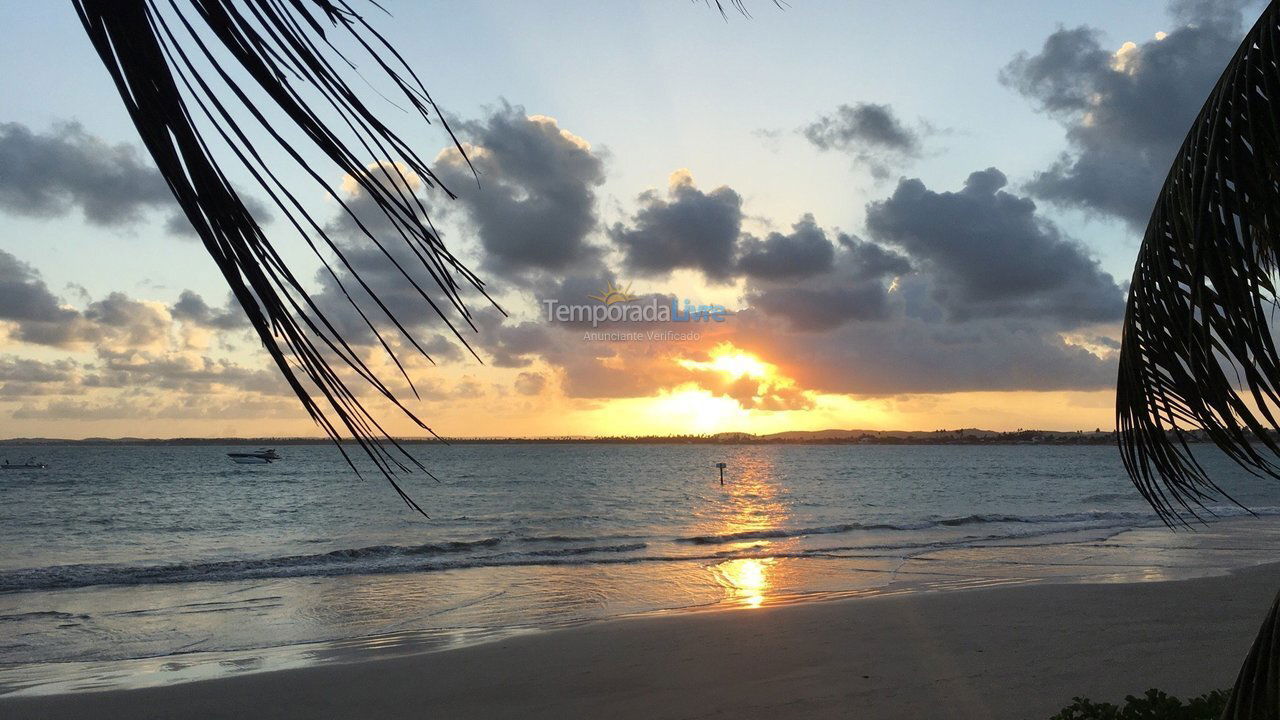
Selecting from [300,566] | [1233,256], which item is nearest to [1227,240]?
[1233,256]

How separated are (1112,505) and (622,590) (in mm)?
27417

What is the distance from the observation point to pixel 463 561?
60.6ft

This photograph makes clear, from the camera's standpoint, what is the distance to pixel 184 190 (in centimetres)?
58

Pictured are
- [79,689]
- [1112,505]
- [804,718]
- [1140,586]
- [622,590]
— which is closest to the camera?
[804,718]

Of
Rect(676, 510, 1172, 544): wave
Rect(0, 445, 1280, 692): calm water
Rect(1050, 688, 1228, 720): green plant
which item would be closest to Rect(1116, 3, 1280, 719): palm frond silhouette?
Rect(1050, 688, 1228, 720): green plant

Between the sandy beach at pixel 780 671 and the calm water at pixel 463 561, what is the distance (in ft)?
4.76

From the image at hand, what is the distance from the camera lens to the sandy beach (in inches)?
264

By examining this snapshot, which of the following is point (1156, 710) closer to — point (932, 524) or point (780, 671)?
point (780, 671)

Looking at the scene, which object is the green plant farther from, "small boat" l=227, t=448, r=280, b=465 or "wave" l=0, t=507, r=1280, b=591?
"small boat" l=227, t=448, r=280, b=465

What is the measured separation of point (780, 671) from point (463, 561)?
12.1 metres

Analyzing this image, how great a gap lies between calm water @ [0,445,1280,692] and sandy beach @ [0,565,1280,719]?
145 cm

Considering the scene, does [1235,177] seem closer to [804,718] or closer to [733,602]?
[804,718]

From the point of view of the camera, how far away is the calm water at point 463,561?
11156 mm

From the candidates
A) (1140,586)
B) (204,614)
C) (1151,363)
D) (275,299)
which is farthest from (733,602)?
(275,299)
